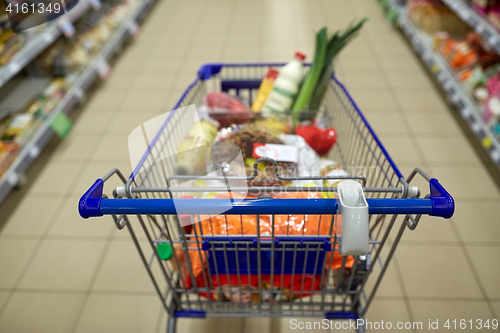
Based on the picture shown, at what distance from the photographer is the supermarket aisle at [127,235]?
5.36 feet

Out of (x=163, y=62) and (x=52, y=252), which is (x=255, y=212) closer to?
(x=52, y=252)

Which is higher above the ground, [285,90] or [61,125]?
[285,90]

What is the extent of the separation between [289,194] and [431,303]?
1.19m

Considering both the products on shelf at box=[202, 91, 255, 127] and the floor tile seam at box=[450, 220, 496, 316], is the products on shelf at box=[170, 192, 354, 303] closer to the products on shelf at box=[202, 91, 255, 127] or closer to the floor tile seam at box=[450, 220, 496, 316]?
the products on shelf at box=[202, 91, 255, 127]

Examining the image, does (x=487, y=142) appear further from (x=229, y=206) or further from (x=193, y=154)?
(x=229, y=206)

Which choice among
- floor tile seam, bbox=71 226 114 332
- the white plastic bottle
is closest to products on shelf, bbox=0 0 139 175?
floor tile seam, bbox=71 226 114 332

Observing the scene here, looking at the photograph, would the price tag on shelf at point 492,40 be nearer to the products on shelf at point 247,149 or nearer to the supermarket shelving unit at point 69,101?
the products on shelf at point 247,149

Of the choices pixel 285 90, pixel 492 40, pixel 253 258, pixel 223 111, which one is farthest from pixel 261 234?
pixel 492 40

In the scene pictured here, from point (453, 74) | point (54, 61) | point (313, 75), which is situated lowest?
point (453, 74)

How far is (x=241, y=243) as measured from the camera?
0.98m

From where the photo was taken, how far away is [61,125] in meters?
2.56

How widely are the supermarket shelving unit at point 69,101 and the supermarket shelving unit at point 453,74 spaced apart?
10.5ft

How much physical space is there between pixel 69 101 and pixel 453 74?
132 inches

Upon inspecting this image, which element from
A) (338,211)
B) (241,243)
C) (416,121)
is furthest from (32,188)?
(416,121)
